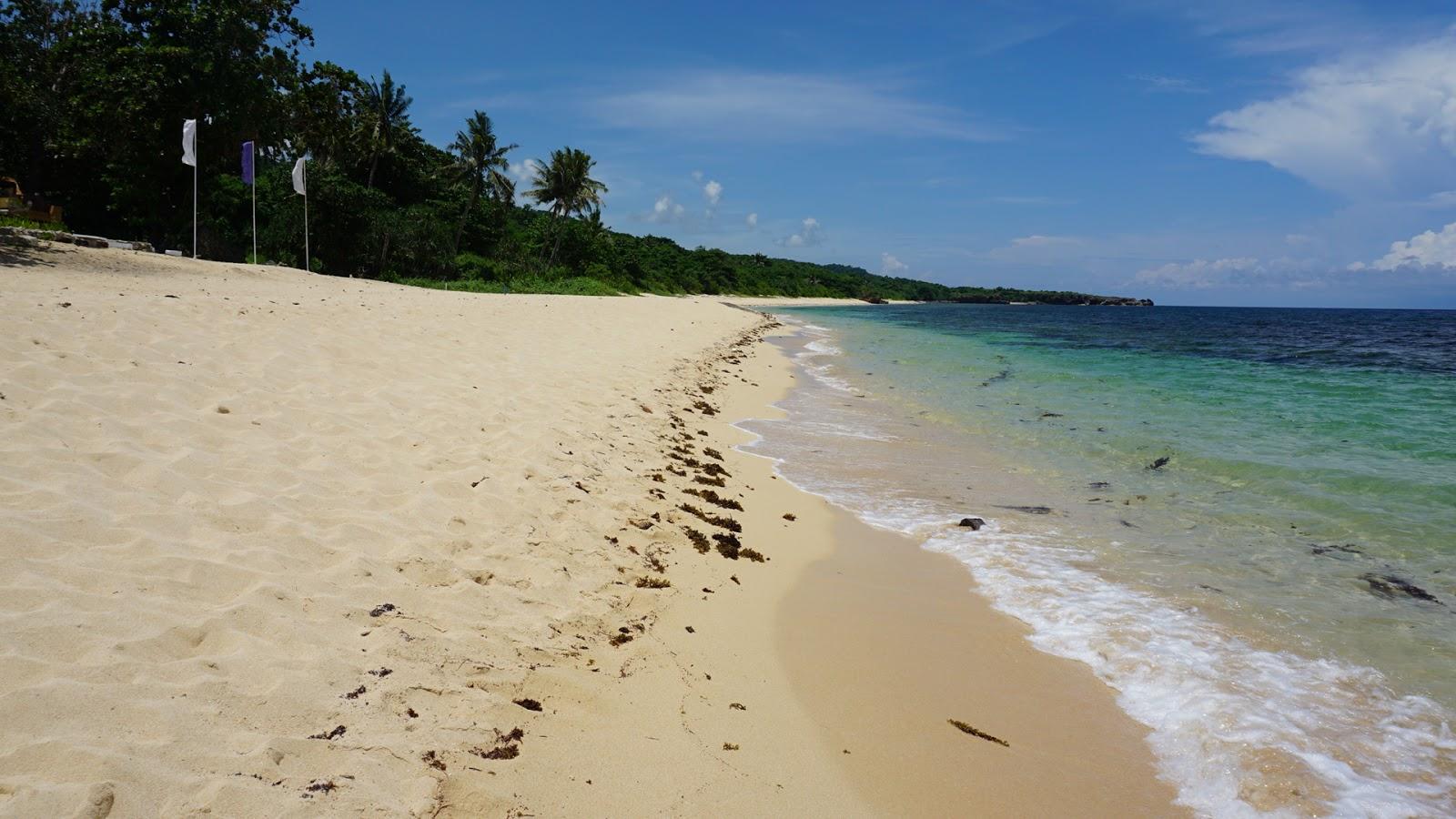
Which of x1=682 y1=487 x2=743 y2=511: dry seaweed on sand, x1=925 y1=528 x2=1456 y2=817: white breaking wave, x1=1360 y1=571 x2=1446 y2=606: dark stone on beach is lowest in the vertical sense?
x1=925 y1=528 x2=1456 y2=817: white breaking wave

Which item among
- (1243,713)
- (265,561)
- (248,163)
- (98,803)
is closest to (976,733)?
(1243,713)

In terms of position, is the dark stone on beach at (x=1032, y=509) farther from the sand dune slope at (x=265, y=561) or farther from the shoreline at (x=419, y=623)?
the sand dune slope at (x=265, y=561)

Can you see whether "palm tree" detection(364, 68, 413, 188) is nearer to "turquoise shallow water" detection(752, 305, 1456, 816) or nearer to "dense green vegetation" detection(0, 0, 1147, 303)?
"dense green vegetation" detection(0, 0, 1147, 303)

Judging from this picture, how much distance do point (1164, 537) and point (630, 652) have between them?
217 inches

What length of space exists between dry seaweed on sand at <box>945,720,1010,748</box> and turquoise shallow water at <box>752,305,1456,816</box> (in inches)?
31.8

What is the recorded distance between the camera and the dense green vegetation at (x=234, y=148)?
24.2 m

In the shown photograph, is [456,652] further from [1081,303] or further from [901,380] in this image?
[1081,303]

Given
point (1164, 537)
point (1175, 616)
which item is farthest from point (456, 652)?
point (1164, 537)

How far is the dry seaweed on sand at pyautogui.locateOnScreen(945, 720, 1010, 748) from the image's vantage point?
3.43 meters

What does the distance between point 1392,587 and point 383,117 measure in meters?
45.4

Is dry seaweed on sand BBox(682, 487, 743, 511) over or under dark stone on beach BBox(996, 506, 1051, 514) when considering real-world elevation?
over

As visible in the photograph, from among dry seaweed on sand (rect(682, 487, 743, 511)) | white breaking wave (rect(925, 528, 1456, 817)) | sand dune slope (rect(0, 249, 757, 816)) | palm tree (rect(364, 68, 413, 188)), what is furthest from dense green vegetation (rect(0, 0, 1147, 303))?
white breaking wave (rect(925, 528, 1456, 817))

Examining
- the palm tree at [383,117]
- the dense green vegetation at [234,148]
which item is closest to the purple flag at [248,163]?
the dense green vegetation at [234,148]

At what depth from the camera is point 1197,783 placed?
324 centimetres
